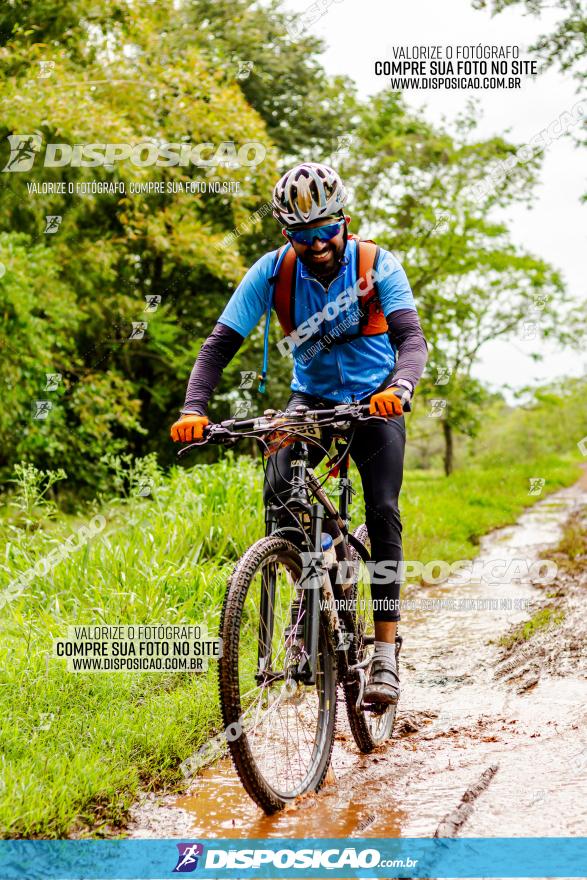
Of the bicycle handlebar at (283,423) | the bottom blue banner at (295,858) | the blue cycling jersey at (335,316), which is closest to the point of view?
the bottom blue banner at (295,858)

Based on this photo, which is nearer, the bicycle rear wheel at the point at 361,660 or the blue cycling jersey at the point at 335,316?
the blue cycling jersey at the point at 335,316

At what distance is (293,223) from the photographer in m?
3.73

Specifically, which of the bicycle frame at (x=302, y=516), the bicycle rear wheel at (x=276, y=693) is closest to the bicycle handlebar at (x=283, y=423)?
the bicycle frame at (x=302, y=516)

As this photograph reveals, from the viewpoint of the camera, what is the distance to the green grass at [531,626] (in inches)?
233

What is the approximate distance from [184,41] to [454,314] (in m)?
7.59

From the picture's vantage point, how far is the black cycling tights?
3.92m

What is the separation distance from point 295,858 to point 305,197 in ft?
8.14

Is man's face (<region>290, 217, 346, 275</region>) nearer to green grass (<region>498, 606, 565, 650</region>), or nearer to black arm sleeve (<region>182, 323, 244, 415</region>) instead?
black arm sleeve (<region>182, 323, 244, 415</region>)

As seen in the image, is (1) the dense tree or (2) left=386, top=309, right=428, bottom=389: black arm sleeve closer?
(2) left=386, top=309, right=428, bottom=389: black arm sleeve

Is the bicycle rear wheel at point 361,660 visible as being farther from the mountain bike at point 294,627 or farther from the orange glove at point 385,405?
the orange glove at point 385,405

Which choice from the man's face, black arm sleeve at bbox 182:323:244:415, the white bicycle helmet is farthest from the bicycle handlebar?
the white bicycle helmet

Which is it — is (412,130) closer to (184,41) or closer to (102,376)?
(184,41)

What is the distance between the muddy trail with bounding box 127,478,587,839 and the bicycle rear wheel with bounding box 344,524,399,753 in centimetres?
8

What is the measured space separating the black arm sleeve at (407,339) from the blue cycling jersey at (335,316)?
4cm
